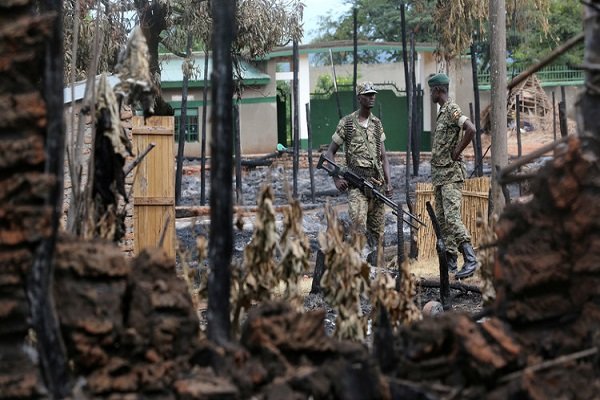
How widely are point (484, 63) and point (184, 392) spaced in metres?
38.3

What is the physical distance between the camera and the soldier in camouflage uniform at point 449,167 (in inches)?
423

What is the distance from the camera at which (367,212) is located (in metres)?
10.9

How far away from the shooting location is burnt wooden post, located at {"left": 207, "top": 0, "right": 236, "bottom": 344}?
466 centimetres

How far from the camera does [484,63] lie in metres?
41.0

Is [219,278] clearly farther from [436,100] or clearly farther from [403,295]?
[436,100]

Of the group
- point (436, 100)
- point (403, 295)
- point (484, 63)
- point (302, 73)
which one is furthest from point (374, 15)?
point (403, 295)

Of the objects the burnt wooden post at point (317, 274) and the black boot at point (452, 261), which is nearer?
the burnt wooden post at point (317, 274)

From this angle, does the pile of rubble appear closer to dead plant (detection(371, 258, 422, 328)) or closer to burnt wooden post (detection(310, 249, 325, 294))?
dead plant (detection(371, 258, 422, 328))

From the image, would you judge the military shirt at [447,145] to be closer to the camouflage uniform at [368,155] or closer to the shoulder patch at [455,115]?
the shoulder patch at [455,115]

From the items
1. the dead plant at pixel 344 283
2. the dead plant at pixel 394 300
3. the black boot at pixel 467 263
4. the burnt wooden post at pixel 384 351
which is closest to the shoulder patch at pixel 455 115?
the black boot at pixel 467 263

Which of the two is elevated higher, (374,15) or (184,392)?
(374,15)

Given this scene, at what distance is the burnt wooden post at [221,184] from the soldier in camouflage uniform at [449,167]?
6.20 metres

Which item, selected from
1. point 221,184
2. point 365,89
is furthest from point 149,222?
point 221,184

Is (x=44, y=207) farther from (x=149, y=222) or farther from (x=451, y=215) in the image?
(x=149, y=222)
